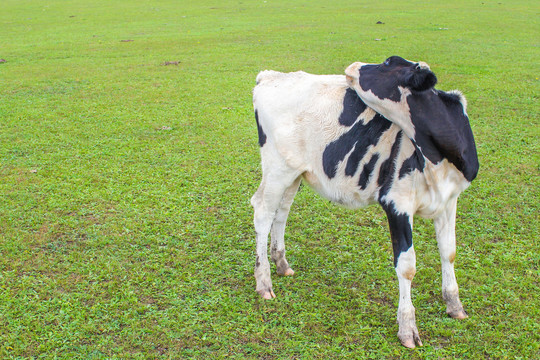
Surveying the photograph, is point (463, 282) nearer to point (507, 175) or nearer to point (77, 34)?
point (507, 175)

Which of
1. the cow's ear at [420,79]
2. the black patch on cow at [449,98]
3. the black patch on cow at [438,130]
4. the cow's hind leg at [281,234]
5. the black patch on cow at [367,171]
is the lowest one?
the cow's hind leg at [281,234]

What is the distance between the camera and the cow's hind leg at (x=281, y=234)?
4992 mm

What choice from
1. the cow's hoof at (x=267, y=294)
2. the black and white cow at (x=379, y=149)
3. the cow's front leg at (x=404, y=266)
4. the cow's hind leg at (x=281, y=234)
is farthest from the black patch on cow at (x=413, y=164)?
the cow's hoof at (x=267, y=294)

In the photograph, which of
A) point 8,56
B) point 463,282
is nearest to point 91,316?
point 463,282

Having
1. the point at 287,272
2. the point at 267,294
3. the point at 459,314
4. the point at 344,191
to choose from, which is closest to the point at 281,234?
the point at 287,272

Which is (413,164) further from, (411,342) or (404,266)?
(411,342)

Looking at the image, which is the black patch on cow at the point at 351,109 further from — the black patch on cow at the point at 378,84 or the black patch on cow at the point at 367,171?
the black patch on cow at the point at 367,171

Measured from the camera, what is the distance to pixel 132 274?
16.8 feet

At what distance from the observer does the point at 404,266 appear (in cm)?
409

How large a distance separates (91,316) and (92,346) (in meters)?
0.39

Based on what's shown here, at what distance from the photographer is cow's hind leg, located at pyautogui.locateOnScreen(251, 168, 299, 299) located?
4637 millimetres

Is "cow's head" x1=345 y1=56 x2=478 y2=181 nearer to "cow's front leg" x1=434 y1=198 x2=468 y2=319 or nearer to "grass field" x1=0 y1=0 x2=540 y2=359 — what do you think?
"cow's front leg" x1=434 y1=198 x2=468 y2=319

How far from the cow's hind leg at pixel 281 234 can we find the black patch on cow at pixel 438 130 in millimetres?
1444

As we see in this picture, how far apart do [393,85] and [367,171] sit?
0.70m
